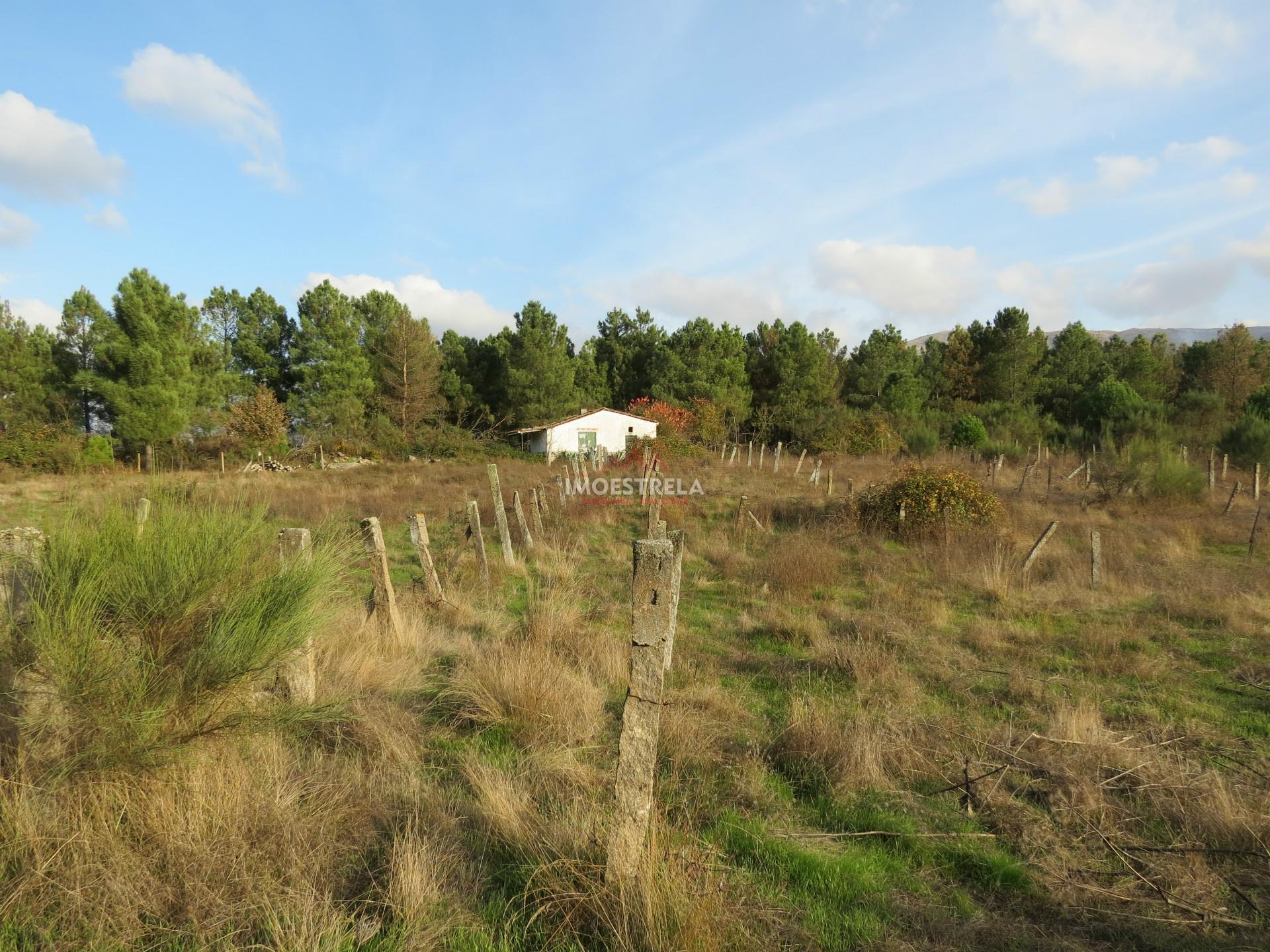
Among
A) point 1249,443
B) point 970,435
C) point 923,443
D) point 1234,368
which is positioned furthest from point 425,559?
point 1234,368

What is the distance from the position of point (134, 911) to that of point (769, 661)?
16.2ft

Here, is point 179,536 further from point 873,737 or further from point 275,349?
point 275,349

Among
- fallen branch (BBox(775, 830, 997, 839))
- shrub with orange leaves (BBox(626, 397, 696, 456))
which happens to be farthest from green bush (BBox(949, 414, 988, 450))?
fallen branch (BBox(775, 830, 997, 839))

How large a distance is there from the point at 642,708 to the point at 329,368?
4213 centimetres

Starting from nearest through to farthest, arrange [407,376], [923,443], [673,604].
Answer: [673,604], [923,443], [407,376]

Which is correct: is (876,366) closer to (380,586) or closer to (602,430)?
(602,430)

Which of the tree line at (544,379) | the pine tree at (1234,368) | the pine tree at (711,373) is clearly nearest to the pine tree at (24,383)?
the tree line at (544,379)

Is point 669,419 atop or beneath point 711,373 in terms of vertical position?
beneath

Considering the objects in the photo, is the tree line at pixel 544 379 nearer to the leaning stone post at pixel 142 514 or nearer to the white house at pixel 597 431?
the white house at pixel 597 431

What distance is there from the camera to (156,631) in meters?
2.88

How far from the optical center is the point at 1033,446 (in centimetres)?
3366

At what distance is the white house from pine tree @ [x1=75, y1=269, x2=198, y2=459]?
705 inches

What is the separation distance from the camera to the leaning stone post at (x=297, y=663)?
3.46m

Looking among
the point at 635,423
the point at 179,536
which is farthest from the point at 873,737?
the point at 635,423
